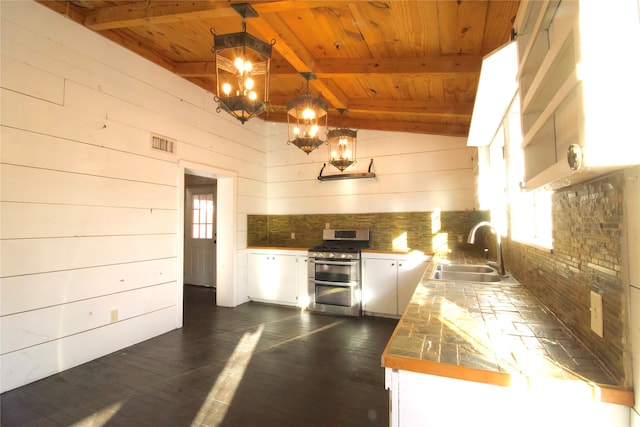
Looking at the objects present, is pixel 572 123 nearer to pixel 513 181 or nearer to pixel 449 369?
pixel 449 369

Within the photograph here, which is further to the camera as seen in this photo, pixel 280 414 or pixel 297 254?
pixel 297 254

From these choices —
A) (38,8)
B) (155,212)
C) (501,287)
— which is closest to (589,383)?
(501,287)

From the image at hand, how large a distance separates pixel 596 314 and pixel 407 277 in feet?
10.2

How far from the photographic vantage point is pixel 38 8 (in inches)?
94.3

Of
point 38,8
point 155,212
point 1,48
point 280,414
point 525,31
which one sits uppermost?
point 38,8

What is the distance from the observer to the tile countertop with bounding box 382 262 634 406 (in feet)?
2.61

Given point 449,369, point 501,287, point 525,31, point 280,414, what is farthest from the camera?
point 280,414

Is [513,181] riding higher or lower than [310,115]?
lower

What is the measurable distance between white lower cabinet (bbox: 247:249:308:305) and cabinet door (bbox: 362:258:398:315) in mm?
977

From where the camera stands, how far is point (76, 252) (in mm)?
2621

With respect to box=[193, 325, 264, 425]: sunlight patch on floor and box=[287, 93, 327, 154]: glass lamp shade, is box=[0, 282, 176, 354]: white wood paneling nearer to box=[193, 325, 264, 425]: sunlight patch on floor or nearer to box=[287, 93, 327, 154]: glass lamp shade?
box=[193, 325, 264, 425]: sunlight patch on floor

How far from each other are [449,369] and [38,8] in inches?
148

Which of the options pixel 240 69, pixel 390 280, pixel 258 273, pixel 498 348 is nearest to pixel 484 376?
pixel 498 348

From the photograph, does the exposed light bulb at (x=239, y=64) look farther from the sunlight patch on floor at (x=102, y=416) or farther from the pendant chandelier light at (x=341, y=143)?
the sunlight patch on floor at (x=102, y=416)
